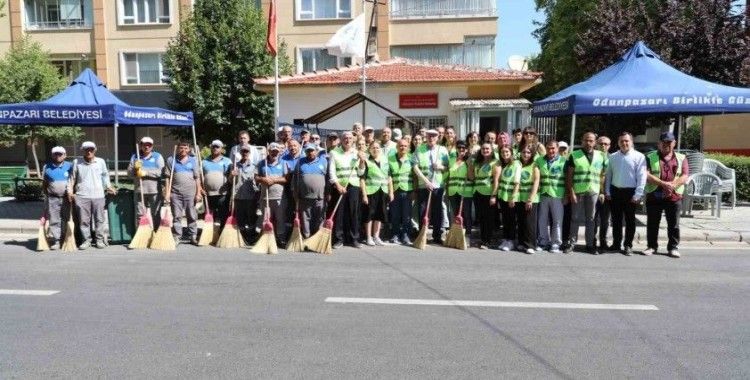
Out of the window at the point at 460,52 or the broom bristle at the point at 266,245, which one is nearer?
the broom bristle at the point at 266,245

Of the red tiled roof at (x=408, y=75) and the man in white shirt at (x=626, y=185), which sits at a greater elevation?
the red tiled roof at (x=408, y=75)

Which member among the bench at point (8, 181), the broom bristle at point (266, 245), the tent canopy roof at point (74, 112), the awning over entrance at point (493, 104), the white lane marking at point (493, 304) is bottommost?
the white lane marking at point (493, 304)

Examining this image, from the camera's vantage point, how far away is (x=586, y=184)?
916 centimetres

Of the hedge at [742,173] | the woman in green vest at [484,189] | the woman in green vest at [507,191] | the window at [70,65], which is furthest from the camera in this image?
the window at [70,65]

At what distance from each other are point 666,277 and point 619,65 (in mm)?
6551

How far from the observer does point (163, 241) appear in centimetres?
944

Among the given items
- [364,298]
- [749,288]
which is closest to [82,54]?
[364,298]

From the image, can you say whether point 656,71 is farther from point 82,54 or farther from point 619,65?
point 82,54

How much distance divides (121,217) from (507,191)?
636 cm

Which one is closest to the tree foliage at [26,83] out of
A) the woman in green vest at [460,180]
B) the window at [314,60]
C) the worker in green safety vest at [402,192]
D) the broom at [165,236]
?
the window at [314,60]

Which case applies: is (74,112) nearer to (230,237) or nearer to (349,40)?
(230,237)

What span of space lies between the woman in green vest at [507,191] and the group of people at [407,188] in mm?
17

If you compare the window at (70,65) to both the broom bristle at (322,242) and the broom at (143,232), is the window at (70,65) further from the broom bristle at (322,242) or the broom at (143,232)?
the broom bristle at (322,242)

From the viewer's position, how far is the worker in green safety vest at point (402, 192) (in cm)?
981
